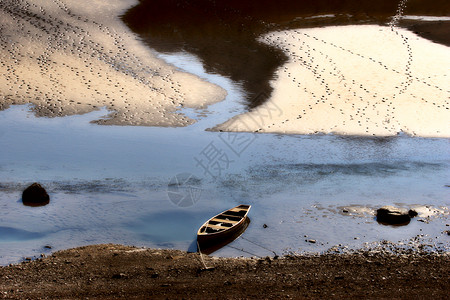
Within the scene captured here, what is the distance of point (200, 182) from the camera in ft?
45.5

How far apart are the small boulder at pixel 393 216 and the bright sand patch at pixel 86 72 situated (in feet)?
25.0

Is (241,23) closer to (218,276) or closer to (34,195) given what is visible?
(34,195)

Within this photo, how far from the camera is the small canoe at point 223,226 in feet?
35.4

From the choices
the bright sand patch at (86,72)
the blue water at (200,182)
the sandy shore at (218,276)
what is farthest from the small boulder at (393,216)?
the bright sand patch at (86,72)

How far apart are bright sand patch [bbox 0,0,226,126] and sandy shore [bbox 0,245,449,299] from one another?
7.84 metres

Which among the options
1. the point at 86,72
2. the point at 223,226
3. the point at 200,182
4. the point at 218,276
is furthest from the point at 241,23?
the point at 218,276

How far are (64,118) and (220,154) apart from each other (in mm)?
5752

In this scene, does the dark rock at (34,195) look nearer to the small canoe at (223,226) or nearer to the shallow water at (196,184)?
the shallow water at (196,184)

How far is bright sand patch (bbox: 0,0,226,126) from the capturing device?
60.7ft

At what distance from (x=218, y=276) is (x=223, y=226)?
1674 mm

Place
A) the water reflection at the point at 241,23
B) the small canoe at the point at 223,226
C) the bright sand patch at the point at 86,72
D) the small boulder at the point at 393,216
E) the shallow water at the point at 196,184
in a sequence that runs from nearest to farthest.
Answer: the small canoe at the point at 223,226, the shallow water at the point at 196,184, the small boulder at the point at 393,216, the bright sand patch at the point at 86,72, the water reflection at the point at 241,23

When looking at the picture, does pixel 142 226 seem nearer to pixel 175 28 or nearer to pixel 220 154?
pixel 220 154

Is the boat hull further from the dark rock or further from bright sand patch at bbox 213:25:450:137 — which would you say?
bright sand patch at bbox 213:25:450:137

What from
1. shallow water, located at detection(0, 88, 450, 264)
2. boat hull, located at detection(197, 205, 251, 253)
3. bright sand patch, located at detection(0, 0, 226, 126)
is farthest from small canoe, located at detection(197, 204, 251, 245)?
bright sand patch, located at detection(0, 0, 226, 126)
